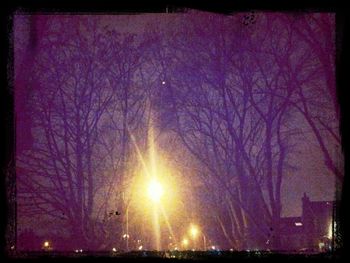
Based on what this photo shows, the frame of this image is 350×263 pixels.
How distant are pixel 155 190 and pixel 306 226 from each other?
261cm

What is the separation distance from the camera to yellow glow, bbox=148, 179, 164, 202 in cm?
680

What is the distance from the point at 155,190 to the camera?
22.3 ft

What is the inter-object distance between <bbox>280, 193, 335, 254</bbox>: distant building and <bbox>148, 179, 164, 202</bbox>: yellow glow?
2218mm

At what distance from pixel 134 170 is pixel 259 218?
8.15ft

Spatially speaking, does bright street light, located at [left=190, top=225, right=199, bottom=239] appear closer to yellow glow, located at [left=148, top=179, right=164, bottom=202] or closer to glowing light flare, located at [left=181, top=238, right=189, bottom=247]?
glowing light flare, located at [left=181, top=238, right=189, bottom=247]

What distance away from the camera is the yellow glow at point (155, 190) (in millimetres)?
6800

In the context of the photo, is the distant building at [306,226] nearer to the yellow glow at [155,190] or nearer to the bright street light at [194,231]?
the bright street light at [194,231]

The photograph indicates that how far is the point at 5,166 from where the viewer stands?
15.1 feet

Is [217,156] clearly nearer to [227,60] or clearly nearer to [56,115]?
[227,60]

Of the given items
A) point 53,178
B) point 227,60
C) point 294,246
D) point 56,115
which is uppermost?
point 227,60

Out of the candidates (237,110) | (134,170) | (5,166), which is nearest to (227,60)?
(237,110)

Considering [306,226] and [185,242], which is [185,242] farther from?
[306,226]

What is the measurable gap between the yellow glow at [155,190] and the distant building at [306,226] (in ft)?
7.28

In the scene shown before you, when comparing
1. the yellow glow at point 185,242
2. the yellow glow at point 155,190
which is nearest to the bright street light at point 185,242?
the yellow glow at point 185,242
